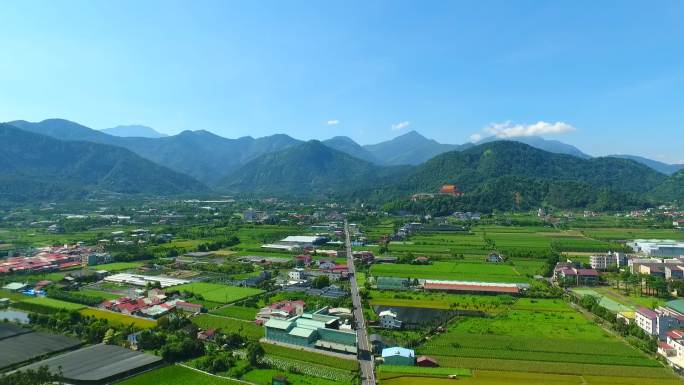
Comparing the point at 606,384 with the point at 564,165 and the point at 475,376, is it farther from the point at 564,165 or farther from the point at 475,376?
the point at 564,165

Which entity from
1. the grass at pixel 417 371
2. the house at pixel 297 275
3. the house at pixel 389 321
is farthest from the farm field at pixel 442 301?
the grass at pixel 417 371

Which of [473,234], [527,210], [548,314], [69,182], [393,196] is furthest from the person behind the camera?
[69,182]

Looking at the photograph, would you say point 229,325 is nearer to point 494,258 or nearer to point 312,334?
point 312,334

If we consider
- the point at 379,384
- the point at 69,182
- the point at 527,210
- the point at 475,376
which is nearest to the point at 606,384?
the point at 475,376

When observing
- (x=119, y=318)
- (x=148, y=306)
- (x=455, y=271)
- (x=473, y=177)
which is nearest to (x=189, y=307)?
(x=148, y=306)

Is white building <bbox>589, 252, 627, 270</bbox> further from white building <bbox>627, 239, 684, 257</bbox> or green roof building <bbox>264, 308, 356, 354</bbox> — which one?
green roof building <bbox>264, 308, 356, 354</bbox>

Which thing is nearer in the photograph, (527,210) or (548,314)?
A: (548,314)
